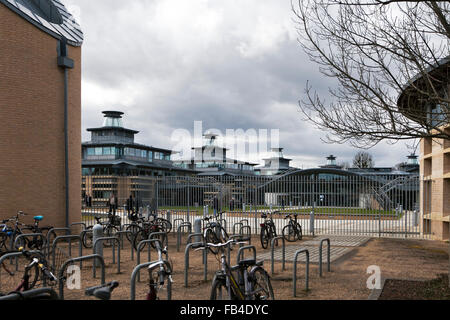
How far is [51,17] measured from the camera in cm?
1653

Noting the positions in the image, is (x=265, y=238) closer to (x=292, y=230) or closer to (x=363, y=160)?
(x=292, y=230)

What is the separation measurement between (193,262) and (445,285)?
545 centimetres

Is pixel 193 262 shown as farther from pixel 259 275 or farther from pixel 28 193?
pixel 28 193

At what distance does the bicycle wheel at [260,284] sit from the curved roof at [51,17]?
1173cm

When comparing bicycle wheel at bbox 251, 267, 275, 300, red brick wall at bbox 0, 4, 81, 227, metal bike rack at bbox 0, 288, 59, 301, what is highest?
red brick wall at bbox 0, 4, 81, 227

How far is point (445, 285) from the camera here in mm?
7453

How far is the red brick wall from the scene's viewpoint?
42.7 ft

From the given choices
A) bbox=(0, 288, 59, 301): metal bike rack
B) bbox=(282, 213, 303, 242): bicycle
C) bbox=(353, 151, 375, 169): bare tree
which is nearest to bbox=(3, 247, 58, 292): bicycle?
→ bbox=(0, 288, 59, 301): metal bike rack

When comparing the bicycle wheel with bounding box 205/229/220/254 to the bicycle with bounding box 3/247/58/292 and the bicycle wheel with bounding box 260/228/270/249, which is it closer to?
the bicycle wheel with bounding box 260/228/270/249

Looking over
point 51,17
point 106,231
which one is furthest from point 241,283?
point 51,17

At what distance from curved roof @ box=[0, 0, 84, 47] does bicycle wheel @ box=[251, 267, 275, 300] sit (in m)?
11.7

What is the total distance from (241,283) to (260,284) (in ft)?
1.72

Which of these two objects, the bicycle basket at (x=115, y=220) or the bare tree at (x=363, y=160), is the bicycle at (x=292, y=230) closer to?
the bicycle basket at (x=115, y=220)

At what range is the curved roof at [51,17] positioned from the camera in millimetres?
13602
